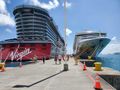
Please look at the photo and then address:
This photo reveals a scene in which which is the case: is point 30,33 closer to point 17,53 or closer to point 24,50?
point 17,53

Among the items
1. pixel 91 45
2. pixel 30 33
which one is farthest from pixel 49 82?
pixel 30 33

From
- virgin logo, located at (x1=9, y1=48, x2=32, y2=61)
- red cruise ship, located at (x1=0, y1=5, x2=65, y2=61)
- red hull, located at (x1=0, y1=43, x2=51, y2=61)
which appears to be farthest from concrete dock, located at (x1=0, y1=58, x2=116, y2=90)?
red cruise ship, located at (x1=0, y1=5, x2=65, y2=61)

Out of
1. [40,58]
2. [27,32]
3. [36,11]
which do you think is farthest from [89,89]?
[36,11]

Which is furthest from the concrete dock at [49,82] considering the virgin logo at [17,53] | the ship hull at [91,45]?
the ship hull at [91,45]

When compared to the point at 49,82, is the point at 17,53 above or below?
above

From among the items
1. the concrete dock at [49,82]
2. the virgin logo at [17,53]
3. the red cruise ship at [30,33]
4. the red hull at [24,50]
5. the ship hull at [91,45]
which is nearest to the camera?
the concrete dock at [49,82]

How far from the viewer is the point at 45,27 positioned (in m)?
87.1

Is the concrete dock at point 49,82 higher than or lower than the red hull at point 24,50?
lower

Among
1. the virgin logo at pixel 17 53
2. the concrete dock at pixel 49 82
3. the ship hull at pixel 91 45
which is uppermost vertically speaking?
the ship hull at pixel 91 45

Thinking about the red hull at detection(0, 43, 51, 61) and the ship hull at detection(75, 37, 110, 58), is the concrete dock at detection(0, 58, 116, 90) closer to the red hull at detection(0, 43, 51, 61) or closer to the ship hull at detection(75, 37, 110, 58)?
the red hull at detection(0, 43, 51, 61)

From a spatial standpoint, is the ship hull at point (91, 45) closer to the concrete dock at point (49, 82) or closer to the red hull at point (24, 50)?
the red hull at point (24, 50)

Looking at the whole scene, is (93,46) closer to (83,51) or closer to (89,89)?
(83,51)

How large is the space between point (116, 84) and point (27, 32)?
6906 cm

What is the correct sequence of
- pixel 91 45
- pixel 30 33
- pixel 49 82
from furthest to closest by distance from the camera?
pixel 30 33
pixel 91 45
pixel 49 82
